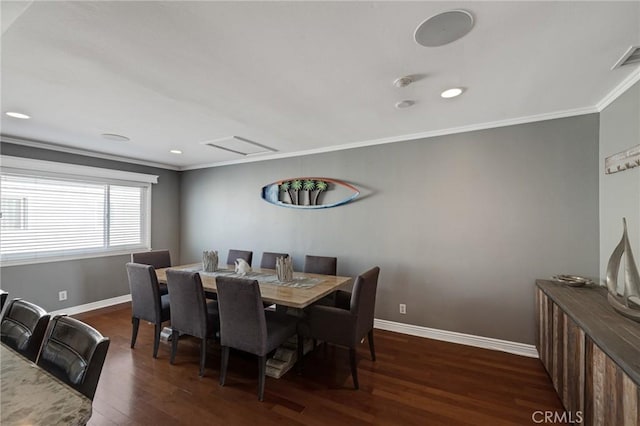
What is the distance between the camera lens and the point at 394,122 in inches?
115

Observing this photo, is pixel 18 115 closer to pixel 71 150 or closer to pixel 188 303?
pixel 71 150

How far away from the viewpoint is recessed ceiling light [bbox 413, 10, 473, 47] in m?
1.37

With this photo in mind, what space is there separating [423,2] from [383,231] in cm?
260

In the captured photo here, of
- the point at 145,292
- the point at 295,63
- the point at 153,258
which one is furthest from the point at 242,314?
the point at 153,258

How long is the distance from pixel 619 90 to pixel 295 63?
2534mm

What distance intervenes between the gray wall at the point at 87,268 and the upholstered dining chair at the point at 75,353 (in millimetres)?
3438

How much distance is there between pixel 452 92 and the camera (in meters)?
2.21

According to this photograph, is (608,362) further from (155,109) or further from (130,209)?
(130,209)

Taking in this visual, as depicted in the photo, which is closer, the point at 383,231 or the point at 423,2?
the point at 423,2

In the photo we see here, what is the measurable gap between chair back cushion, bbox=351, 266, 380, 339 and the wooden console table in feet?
4.41

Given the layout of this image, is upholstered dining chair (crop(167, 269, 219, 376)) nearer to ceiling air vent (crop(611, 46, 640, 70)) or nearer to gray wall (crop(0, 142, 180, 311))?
gray wall (crop(0, 142, 180, 311))

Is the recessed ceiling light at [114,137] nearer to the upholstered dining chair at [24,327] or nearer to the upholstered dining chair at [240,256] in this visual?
the upholstered dining chair at [240,256]

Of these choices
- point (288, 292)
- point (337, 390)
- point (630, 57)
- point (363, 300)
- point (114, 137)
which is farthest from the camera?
point (114, 137)

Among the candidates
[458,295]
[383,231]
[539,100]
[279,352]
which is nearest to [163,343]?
[279,352]
